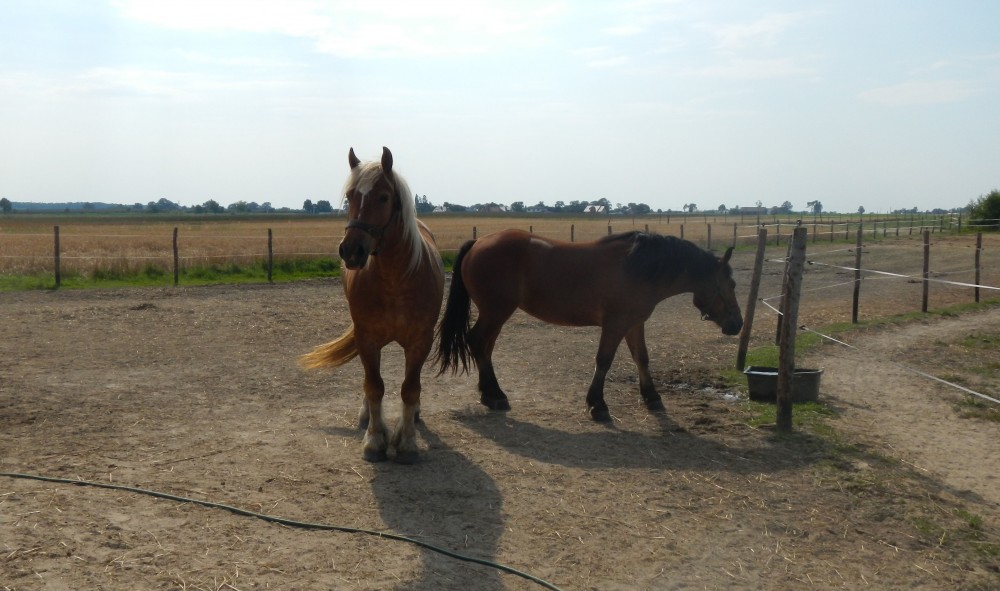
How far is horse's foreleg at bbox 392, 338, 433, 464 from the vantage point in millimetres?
5332

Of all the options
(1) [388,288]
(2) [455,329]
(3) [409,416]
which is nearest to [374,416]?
(3) [409,416]

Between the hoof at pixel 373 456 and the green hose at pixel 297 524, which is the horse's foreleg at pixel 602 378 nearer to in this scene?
the hoof at pixel 373 456

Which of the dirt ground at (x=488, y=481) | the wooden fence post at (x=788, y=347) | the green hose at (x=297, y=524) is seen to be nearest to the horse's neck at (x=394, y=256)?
the dirt ground at (x=488, y=481)

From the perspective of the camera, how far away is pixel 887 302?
1478 cm

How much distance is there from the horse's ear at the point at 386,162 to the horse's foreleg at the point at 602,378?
8.31ft

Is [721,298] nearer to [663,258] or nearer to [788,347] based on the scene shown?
A: [663,258]

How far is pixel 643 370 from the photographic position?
7.03m

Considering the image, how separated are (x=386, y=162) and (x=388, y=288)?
83cm

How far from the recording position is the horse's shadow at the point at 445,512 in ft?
12.1

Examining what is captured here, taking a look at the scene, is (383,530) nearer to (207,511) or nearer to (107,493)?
(207,511)

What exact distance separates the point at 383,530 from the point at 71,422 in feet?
10.3

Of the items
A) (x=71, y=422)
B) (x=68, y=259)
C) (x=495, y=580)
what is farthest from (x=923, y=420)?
(x=68, y=259)

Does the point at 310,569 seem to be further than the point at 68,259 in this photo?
No

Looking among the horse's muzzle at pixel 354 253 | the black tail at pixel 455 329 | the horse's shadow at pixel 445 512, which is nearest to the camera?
the horse's shadow at pixel 445 512
